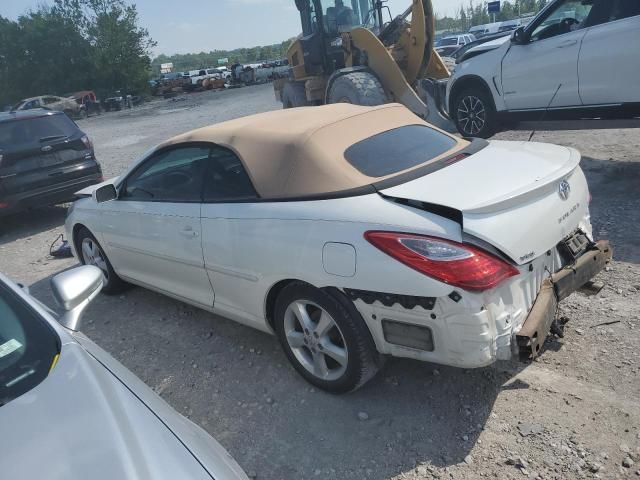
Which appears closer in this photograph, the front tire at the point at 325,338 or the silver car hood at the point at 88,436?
the silver car hood at the point at 88,436

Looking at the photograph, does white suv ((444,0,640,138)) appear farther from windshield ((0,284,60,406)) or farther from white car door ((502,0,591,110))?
windshield ((0,284,60,406))

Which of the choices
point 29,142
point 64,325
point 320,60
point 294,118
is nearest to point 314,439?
point 64,325

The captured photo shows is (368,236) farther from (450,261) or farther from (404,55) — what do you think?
(404,55)

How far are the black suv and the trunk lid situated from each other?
6.64 meters

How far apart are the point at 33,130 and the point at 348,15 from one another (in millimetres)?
5945

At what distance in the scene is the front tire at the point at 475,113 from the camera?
8.00 m

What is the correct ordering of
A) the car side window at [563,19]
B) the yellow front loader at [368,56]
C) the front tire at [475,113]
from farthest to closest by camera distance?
1. the yellow front loader at [368,56]
2. the front tire at [475,113]
3. the car side window at [563,19]

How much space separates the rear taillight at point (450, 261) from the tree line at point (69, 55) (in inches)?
1931

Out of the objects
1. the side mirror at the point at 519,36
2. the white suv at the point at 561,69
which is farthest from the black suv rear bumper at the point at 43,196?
the side mirror at the point at 519,36

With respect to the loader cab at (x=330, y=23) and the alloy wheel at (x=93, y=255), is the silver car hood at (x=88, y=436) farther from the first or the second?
the loader cab at (x=330, y=23)

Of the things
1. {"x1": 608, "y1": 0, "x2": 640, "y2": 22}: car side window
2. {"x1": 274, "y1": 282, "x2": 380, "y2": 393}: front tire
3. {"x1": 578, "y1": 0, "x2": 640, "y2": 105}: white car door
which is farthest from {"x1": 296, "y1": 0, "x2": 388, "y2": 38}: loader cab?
{"x1": 274, "y1": 282, "x2": 380, "y2": 393}: front tire

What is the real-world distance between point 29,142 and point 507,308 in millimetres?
7507

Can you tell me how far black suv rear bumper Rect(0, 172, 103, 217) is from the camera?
303 inches

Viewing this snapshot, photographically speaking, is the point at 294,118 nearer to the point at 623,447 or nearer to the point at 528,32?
the point at 623,447
